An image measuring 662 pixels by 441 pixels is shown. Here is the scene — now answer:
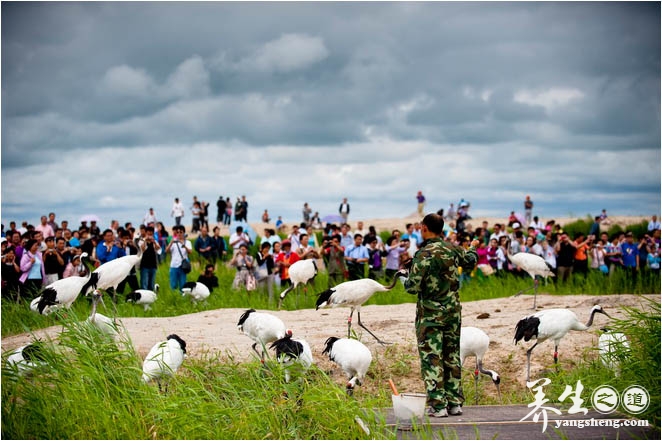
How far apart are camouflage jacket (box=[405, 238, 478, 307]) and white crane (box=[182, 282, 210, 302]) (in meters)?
11.7

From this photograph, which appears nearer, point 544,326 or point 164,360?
point 164,360

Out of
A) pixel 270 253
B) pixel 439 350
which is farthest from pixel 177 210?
pixel 439 350

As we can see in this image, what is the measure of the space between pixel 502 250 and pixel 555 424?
14516mm

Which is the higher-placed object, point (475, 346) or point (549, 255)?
point (549, 255)

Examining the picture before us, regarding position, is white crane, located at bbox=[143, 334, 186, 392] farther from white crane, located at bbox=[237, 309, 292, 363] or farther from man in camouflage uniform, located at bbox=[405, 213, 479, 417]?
man in camouflage uniform, located at bbox=[405, 213, 479, 417]

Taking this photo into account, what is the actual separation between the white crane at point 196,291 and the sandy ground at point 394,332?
1219 millimetres

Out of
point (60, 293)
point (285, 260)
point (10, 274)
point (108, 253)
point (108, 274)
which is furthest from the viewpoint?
point (285, 260)

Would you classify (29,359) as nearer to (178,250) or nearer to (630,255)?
(178,250)

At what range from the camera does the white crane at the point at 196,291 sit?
19.3 m

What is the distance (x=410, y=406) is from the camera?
8047 millimetres

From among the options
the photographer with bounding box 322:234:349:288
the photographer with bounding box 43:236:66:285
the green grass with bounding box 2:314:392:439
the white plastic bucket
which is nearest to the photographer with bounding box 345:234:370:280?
the photographer with bounding box 322:234:349:288

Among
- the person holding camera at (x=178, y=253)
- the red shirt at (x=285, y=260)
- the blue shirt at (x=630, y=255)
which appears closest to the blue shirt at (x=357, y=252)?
the red shirt at (x=285, y=260)

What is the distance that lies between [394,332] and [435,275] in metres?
6.88

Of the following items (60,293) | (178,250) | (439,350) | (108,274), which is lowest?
(439,350)
